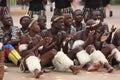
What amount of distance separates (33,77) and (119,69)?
1706mm

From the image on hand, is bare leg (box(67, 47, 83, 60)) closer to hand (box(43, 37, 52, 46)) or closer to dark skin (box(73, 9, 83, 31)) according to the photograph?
hand (box(43, 37, 52, 46))

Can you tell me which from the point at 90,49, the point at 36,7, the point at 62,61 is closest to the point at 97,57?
the point at 90,49

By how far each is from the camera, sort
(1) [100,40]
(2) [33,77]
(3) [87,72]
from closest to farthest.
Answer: (2) [33,77] → (3) [87,72] → (1) [100,40]

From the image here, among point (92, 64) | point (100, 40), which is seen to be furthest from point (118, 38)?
point (92, 64)

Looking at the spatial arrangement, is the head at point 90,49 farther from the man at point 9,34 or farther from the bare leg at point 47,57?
the man at point 9,34

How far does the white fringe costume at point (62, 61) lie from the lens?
7004mm

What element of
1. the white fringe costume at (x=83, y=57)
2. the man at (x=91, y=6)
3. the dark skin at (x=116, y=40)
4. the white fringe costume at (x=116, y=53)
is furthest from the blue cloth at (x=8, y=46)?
the man at (x=91, y=6)

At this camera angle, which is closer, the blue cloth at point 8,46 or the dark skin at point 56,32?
the dark skin at point 56,32

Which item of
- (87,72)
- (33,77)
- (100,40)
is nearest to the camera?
(33,77)

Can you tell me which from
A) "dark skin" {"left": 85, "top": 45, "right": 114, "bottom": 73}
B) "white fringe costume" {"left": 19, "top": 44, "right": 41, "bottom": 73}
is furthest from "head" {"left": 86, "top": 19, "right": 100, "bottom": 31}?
"white fringe costume" {"left": 19, "top": 44, "right": 41, "bottom": 73}

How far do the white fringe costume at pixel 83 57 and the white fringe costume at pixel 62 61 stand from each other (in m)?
0.31

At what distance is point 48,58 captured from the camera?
711 centimetres

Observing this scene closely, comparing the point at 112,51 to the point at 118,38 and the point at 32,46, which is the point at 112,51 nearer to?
the point at 118,38

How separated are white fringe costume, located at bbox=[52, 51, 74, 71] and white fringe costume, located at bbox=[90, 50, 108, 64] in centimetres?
53
